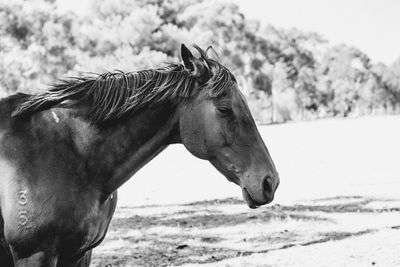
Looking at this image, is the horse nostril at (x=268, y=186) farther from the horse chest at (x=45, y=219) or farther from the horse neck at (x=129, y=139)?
the horse chest at (x=45, y=219)

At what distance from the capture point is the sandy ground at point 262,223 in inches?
262

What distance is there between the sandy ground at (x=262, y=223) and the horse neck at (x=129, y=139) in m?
3.41

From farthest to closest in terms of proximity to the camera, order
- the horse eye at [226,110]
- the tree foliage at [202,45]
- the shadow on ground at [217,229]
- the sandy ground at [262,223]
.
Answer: the tree foliage at [202,45] → the shadow on ground at [217,229] → the sandy ground at [262,223] → the horse eye at [226,110]

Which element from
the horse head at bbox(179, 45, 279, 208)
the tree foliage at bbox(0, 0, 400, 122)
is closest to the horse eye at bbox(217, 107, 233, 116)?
the horse head at bbox(179, 45, 279, 208)

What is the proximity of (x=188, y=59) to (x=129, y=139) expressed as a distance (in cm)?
60

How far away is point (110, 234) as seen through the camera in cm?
845

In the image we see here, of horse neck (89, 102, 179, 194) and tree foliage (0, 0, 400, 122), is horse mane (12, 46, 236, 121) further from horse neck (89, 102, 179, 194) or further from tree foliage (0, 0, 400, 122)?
tree foliage (0, 0, 400, 122)

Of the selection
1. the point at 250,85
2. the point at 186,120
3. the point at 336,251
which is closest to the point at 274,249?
the point at 336,251

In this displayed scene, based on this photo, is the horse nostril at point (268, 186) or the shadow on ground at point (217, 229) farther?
the shadow on ground at point (217, 229)

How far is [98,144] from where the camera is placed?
10.3ft

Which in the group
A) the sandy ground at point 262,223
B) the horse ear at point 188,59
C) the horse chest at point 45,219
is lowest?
the sandy ground at point 262,223

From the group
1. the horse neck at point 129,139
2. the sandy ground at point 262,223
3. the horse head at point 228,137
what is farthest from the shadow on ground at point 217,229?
the horse head at point 228,137

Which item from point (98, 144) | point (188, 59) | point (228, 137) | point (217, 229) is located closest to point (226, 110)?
point (228, 137)

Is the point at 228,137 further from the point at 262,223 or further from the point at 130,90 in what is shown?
the point at 262,223
